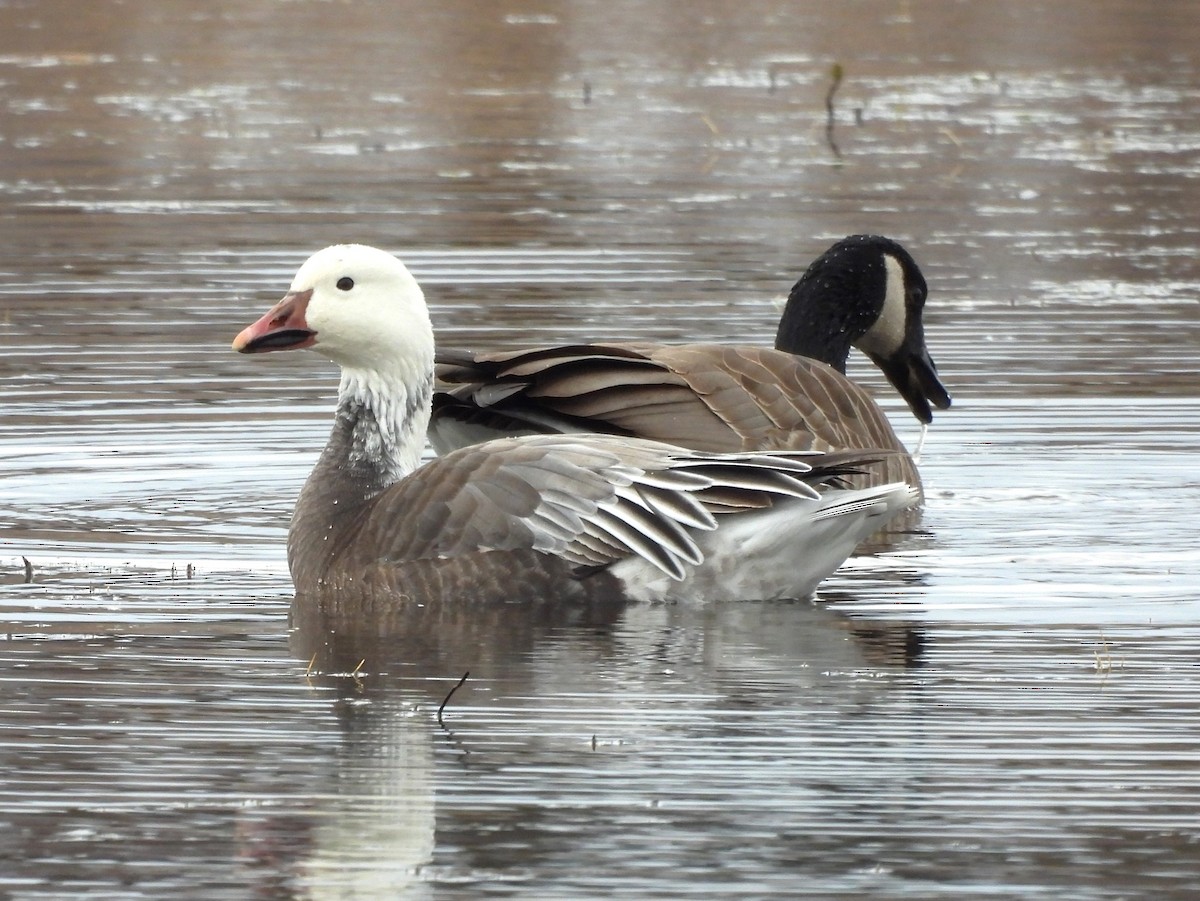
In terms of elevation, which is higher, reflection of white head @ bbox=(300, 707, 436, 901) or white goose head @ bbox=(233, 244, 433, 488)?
white goose head @ bbox=(233, 244, 433, 488)

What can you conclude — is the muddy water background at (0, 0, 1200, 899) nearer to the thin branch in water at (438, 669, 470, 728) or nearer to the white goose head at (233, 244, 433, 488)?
the thin branch in water at (438, 669, 470, 728)

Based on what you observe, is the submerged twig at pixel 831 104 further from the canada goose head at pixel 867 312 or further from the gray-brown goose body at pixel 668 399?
the gray-brown goose body at pixel 668 399

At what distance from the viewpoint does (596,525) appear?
8461mm

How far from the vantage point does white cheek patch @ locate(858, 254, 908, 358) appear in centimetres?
1227

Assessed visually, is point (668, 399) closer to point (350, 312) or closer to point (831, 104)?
Result: point (350, 312)

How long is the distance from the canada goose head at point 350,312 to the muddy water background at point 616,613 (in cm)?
90

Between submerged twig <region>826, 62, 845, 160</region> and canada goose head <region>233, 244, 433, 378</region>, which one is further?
submerged twig <region>826, 62, 845, 160</region>

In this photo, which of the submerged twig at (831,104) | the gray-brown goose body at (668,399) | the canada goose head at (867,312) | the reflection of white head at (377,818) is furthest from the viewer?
the submerged twig at (831,104)

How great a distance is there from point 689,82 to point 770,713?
19.5 metres

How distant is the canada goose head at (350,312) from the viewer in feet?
29.7

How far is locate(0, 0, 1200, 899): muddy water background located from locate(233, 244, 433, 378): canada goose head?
900 millimetres

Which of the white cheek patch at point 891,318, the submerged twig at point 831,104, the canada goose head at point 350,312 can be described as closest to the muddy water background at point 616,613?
the submerged twig at point 831,104

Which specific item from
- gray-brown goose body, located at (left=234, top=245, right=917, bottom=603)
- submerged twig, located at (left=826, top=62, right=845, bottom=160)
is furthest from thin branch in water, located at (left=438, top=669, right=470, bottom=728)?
submerged twig, located at (left=826, top=62, right=845, bottom=160)

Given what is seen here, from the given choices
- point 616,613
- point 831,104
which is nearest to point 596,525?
point 616,613
